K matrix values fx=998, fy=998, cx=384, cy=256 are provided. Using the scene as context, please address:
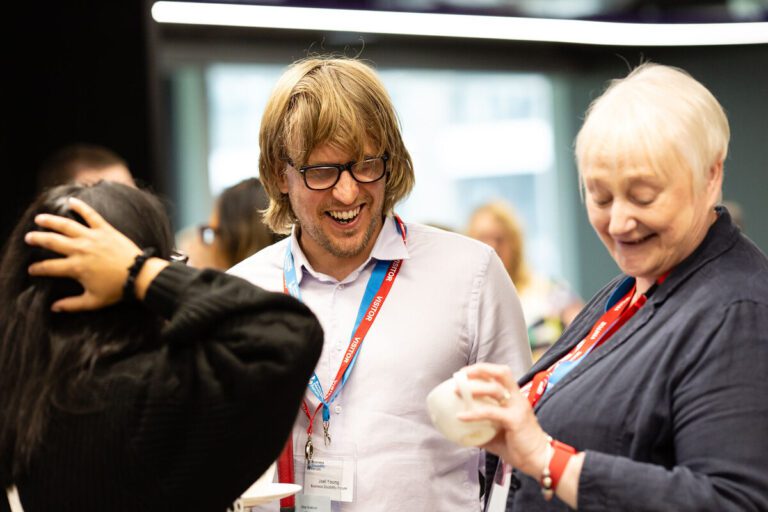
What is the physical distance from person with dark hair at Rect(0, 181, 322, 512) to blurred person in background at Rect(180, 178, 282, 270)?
6.52 ft

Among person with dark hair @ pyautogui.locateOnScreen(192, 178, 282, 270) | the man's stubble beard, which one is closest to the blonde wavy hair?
the man's stubble beard

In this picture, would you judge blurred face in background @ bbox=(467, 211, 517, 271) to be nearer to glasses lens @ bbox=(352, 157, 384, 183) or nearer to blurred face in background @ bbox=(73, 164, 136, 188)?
blurred face in background @ bbox=(73, 164, 136, 188)

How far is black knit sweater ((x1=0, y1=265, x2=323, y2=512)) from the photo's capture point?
1540mm

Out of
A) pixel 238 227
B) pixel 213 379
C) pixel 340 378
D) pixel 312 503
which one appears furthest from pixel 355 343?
pixel 238 227

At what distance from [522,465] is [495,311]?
765 millimetres

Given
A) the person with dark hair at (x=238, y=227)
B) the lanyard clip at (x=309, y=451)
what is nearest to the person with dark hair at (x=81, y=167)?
the person with dark hair at (x=238, y=227)

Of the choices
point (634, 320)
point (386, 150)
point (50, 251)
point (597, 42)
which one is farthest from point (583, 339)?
point (597, 42)

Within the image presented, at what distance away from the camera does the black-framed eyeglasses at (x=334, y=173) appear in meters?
2.27

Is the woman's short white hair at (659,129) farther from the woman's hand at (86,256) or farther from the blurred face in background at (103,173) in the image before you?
the blurred face in background at (103,173)

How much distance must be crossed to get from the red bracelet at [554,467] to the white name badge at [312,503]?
76 cm

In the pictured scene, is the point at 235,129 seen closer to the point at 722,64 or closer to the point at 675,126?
the point at 722,64

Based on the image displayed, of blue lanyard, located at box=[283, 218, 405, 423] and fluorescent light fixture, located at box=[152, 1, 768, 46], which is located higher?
fluorescent light fixture, located at box=[152, 1, 768, 46]

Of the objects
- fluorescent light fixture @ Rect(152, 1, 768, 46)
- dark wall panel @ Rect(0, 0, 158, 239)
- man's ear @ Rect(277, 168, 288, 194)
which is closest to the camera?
man's ear @ Rect(277, 168, 288, 194)

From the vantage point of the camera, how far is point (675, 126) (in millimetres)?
1585
